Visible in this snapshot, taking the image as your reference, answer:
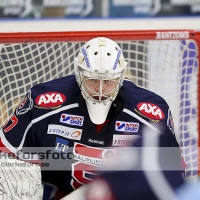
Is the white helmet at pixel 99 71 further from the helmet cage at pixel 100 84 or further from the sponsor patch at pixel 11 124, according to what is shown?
the sponsor patch at pixel 11 124

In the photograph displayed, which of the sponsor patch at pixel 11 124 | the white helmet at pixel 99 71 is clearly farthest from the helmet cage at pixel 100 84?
the sponsor patch at pixel 11 124

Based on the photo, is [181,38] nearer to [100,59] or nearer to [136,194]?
[100,59]

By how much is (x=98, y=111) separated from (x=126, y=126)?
0.11m

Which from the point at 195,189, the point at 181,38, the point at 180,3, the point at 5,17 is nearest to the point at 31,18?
the point at 5,17

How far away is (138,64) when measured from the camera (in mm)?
2699

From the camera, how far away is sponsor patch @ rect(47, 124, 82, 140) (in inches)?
90.9

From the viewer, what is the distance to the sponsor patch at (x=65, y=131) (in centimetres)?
231

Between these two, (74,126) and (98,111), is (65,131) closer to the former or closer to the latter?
(74,126)

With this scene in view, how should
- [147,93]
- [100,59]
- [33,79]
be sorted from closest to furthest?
[100,59] → [147,93] → [33,79]

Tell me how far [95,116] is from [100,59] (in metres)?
0.19

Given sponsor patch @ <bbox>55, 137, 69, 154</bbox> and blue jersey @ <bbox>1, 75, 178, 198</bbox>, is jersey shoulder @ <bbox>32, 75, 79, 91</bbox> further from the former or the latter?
sponsor patch @ <bbox>55, 137, 69, 154</bbox>

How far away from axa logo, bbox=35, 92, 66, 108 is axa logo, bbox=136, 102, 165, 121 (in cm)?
26

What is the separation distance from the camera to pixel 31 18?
4164 millimetres

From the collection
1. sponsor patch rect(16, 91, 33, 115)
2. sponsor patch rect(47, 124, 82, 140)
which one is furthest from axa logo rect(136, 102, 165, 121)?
sponsor patch rect(16, 91, 33, 115)
